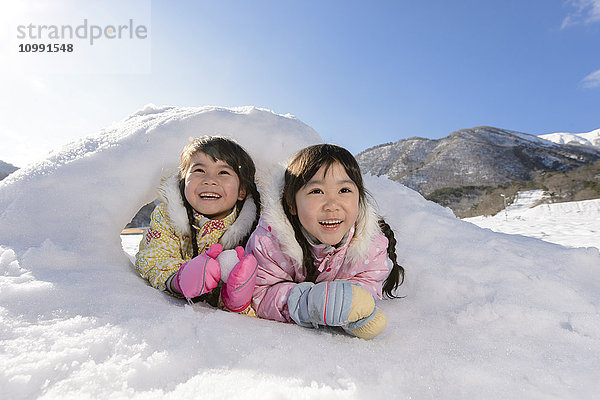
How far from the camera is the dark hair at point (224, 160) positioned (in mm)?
1638

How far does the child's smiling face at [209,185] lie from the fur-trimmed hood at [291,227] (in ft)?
0.84

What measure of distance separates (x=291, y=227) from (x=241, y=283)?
294 millimetres

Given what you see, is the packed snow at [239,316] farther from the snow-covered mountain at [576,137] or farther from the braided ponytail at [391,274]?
the snow-covered mountain at [576,137]

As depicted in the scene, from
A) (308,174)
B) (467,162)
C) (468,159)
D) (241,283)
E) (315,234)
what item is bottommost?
(241,283)

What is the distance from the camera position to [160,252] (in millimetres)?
1505

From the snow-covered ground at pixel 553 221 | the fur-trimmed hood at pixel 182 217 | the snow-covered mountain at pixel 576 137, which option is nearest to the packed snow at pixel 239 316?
the fur-trimmed hood at pixel 182 217

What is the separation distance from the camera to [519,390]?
74 centimetres

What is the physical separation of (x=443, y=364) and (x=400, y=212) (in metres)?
1.24

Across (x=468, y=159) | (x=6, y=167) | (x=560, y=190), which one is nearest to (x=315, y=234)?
(x=6, y=167)

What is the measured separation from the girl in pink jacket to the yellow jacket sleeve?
1.14 feet

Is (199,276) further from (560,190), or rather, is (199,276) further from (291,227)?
(560,190)

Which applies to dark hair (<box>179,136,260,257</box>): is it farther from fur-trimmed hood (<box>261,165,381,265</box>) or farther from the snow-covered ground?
the snow-covered ground

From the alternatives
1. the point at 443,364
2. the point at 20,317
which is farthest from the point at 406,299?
the point at 20,317

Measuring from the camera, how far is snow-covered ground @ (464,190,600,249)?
573 cm
